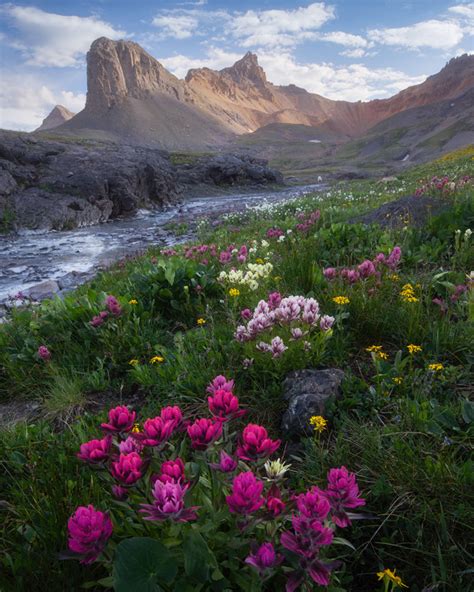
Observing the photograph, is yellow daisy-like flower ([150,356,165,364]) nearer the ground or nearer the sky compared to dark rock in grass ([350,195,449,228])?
nearer the ground

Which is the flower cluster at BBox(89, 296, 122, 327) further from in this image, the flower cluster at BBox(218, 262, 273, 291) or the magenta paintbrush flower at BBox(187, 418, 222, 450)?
the magenta paintbrush flower at BBox(187, 418, 222, 450)

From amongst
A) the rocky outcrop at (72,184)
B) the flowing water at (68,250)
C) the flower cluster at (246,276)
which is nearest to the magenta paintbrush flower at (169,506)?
the flower cluster at (246,276)

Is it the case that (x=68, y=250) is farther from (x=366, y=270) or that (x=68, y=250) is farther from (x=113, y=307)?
(x=366, y=270)

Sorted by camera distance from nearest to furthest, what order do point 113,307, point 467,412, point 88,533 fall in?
point 88,533 → point 467,412 → point 113,307

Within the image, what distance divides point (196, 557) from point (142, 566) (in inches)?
7.6

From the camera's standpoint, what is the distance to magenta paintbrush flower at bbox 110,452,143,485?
1.45 m

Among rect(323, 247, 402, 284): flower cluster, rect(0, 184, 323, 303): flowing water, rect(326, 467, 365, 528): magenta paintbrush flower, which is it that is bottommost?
rect(0, 184, 323, 303): flowing water

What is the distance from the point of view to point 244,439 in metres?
1.67

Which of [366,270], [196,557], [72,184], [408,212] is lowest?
[196,557]

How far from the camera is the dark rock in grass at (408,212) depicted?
6963mm

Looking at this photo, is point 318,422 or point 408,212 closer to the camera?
point 318,422

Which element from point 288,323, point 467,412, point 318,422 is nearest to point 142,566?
point 318,422

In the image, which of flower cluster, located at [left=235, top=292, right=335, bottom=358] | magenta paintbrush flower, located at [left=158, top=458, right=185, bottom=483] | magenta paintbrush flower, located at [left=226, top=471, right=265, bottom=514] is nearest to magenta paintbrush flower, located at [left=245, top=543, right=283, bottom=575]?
magenta paintbrush flower, located at [left=226, top=471, right=265, bottom=514]

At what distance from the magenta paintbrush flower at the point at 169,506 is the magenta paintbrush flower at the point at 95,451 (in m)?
0.34
